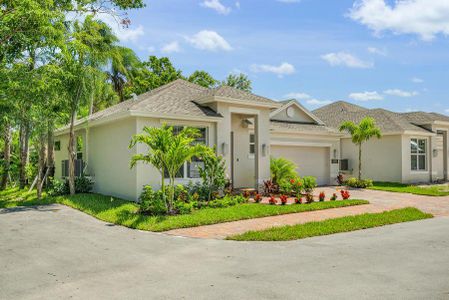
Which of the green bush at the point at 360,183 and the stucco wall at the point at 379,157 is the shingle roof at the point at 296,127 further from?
the green bush at the point at 360,183

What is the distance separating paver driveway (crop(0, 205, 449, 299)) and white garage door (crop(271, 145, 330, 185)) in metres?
11.5

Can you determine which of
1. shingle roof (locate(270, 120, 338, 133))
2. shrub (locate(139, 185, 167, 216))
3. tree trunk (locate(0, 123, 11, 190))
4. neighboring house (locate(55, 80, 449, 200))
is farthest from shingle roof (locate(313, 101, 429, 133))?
tree trunk (locate(0, 123, 11, 190))

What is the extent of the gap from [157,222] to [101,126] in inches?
320

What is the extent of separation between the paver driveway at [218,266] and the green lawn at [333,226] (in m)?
0.37

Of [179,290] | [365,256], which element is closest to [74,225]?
[179,290]

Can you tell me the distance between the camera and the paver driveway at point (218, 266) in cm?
525

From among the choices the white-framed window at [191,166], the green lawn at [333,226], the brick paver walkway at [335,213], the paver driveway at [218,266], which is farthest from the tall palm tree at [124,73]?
the green lawn at [333,226]

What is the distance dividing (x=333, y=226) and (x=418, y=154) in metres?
17.1

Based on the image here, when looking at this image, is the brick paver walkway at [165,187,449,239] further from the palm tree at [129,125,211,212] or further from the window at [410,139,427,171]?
the window at [410,139,427,171]

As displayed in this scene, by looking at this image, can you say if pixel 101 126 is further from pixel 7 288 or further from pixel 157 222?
pixel 7 288

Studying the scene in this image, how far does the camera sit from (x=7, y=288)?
5.52 meters

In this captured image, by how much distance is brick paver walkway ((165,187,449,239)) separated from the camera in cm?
978

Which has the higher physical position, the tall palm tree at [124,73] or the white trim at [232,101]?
the tall palm tree at [124,73]

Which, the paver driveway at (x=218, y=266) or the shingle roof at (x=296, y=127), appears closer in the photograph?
the paver driveway at (x=218, y=266)
